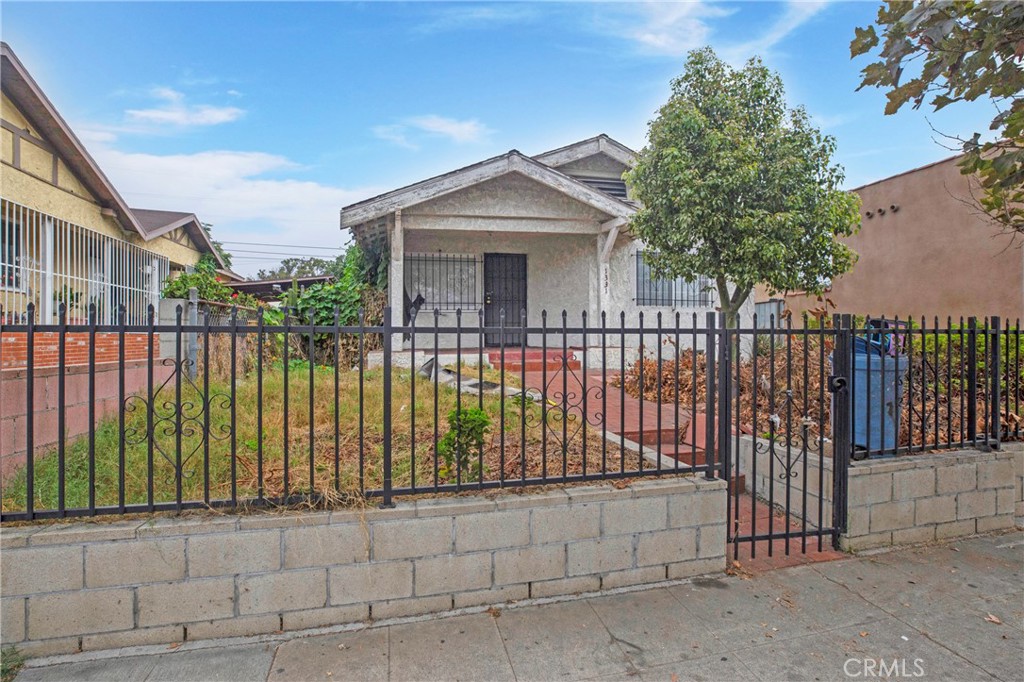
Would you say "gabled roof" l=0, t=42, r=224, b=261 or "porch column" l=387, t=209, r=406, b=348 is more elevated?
"gabled roof" l=0, t=42, r=224, b=261

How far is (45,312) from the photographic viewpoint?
21.6 feet

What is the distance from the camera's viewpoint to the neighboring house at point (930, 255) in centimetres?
998

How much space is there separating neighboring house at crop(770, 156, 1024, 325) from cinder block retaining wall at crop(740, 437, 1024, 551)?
6630mm

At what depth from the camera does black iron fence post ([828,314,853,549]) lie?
12.7 feet

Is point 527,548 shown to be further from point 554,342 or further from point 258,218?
point 258,218

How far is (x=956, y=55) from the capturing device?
2.70m

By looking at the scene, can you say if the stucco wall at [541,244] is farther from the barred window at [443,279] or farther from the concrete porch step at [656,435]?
the concrete porch step at [656,435]

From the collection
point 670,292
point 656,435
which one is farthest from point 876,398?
point 670,292

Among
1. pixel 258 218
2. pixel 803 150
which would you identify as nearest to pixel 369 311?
pixel 803 150

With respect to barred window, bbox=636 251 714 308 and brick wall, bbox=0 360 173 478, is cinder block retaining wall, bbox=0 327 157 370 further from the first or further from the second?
barred window, bbox=636 251 714 308

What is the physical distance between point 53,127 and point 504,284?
8.24m

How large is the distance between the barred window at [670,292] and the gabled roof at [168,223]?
1126cm

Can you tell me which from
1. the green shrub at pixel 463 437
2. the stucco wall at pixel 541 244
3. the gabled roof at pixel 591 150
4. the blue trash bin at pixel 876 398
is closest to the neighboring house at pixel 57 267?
the green shrub at pixel 463 437

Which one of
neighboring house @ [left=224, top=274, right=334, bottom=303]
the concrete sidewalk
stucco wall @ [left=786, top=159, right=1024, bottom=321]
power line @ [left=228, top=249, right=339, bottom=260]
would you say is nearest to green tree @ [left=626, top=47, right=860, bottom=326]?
stucco wall @ [left=786, top=159, right=1024, bottom=321]
